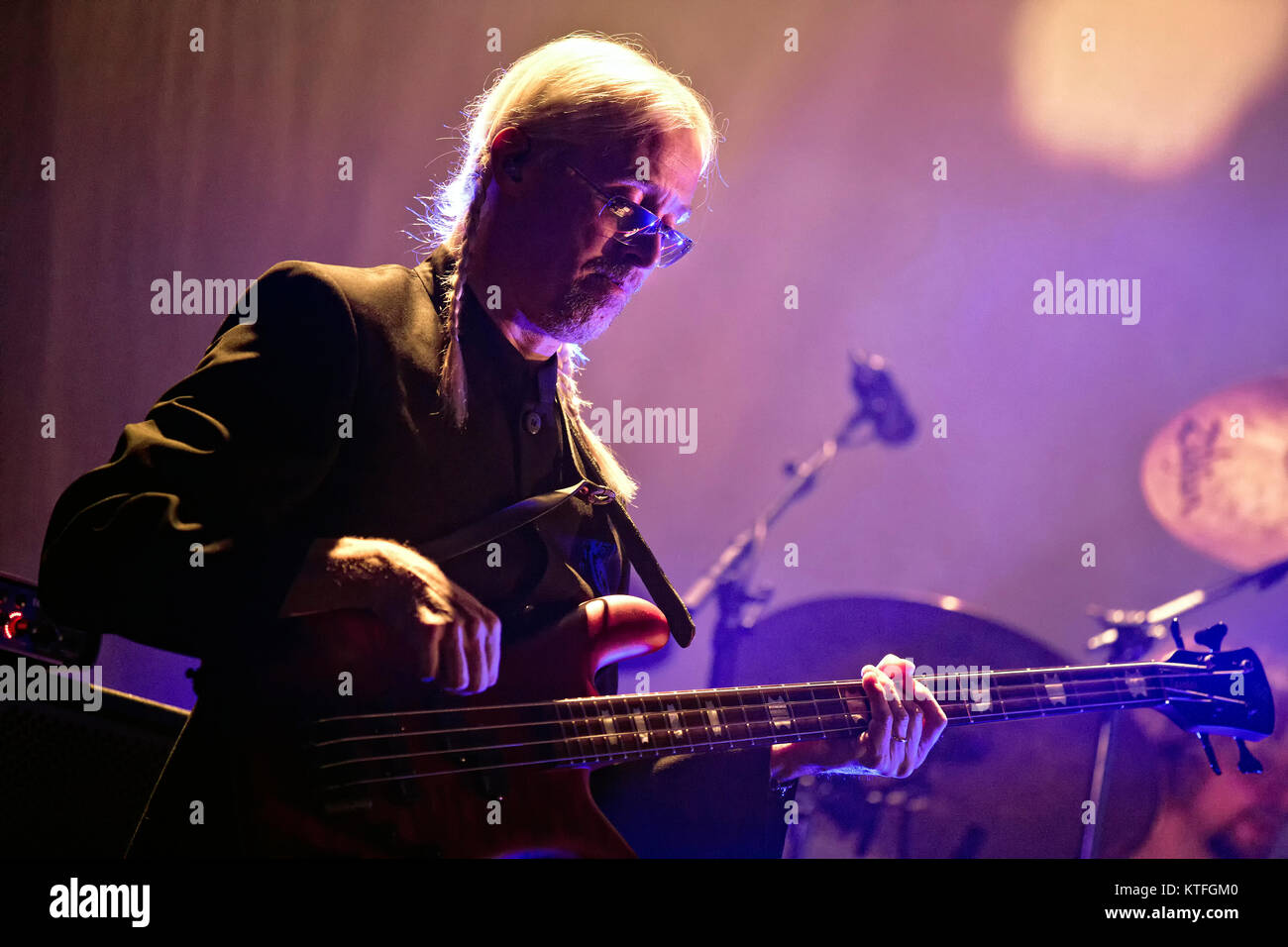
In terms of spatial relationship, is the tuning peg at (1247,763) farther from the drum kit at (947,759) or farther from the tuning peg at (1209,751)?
the drum kit at (947,759)

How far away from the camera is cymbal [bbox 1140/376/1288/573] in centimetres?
427

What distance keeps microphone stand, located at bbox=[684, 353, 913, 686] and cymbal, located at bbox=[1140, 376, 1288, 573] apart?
1618 millimetres

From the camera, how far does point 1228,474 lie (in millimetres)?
4289

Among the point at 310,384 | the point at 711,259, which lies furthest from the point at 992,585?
the point at 310,384

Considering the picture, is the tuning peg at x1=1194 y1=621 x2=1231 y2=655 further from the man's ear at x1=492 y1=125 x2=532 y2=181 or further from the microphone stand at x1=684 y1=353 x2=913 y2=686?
the man's ear at x1=492 y1=125 x2=532 y2=181

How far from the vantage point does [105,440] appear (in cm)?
296

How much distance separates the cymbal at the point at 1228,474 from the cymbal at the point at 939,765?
61.7 inches

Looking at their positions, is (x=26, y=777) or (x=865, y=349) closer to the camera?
(x=26, y=777)

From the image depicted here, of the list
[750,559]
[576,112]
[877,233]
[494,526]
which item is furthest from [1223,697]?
[576,112]

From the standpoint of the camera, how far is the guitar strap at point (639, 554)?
7.25 feet

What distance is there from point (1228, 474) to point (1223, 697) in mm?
1871
